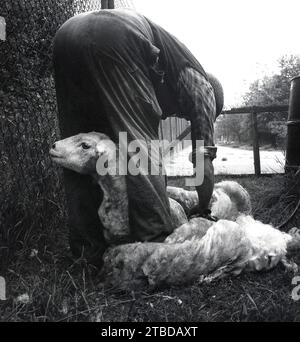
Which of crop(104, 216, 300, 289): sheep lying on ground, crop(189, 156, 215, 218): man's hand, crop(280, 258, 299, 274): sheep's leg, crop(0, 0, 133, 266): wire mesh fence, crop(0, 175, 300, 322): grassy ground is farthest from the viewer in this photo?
crop(0, 0, 133, 266): wire mesh fence

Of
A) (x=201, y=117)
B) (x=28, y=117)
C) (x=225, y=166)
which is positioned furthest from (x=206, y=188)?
(x=225, y=166)

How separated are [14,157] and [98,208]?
46.3 inches

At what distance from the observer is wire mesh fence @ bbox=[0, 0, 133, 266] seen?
3113mm

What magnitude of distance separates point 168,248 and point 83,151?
730 mm

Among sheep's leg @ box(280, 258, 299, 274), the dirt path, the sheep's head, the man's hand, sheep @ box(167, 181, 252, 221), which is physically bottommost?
the dirt path

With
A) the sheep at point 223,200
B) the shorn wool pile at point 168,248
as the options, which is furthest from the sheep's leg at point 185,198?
the shorn wool pile at point 168,248

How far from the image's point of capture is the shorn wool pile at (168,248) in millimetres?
2365

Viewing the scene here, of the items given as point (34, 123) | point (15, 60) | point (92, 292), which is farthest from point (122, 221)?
point (15, 60)

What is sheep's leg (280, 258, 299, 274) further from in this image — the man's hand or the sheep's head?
the sheep's head

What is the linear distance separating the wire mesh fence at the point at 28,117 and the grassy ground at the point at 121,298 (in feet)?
1.22

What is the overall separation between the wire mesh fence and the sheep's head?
674 mm

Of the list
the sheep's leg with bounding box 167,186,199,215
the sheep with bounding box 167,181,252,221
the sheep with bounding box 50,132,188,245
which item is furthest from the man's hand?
the sheep with bounding box 50,132,188,245
